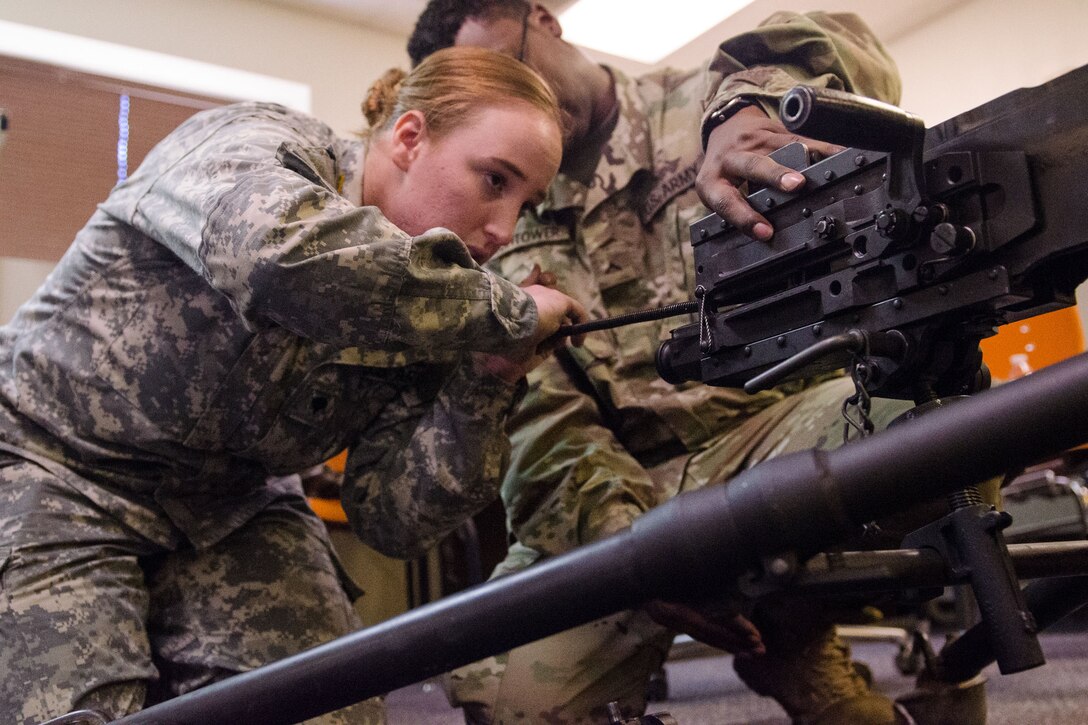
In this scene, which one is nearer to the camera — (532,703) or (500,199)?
(500,199)

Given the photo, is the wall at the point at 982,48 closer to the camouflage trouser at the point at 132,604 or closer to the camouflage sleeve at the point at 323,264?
the camouflage sleeve at the point at 323,264

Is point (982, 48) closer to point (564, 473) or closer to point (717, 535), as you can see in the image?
point (564, 473)

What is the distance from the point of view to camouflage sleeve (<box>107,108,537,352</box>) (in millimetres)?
872

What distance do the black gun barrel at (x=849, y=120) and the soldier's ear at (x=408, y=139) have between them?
63cm

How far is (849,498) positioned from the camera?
54cm

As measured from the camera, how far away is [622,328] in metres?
1.54

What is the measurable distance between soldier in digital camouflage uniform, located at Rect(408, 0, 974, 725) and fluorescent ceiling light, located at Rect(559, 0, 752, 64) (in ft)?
3.80

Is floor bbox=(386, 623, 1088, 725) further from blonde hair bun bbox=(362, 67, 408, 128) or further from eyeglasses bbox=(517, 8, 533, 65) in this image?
eyeglasses bbox=(517, 8, 533, 65)

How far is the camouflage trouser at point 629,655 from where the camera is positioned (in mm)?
1304

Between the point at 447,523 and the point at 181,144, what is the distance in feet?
1.81

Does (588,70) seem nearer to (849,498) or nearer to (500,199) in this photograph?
(500,199)

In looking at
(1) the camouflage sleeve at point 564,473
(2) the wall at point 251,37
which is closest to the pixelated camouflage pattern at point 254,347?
(1) the camouflage sleeve at point 564,473

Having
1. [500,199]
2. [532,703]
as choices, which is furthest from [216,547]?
[500,199]

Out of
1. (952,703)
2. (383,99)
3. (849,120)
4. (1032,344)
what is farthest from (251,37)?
(849,120)
